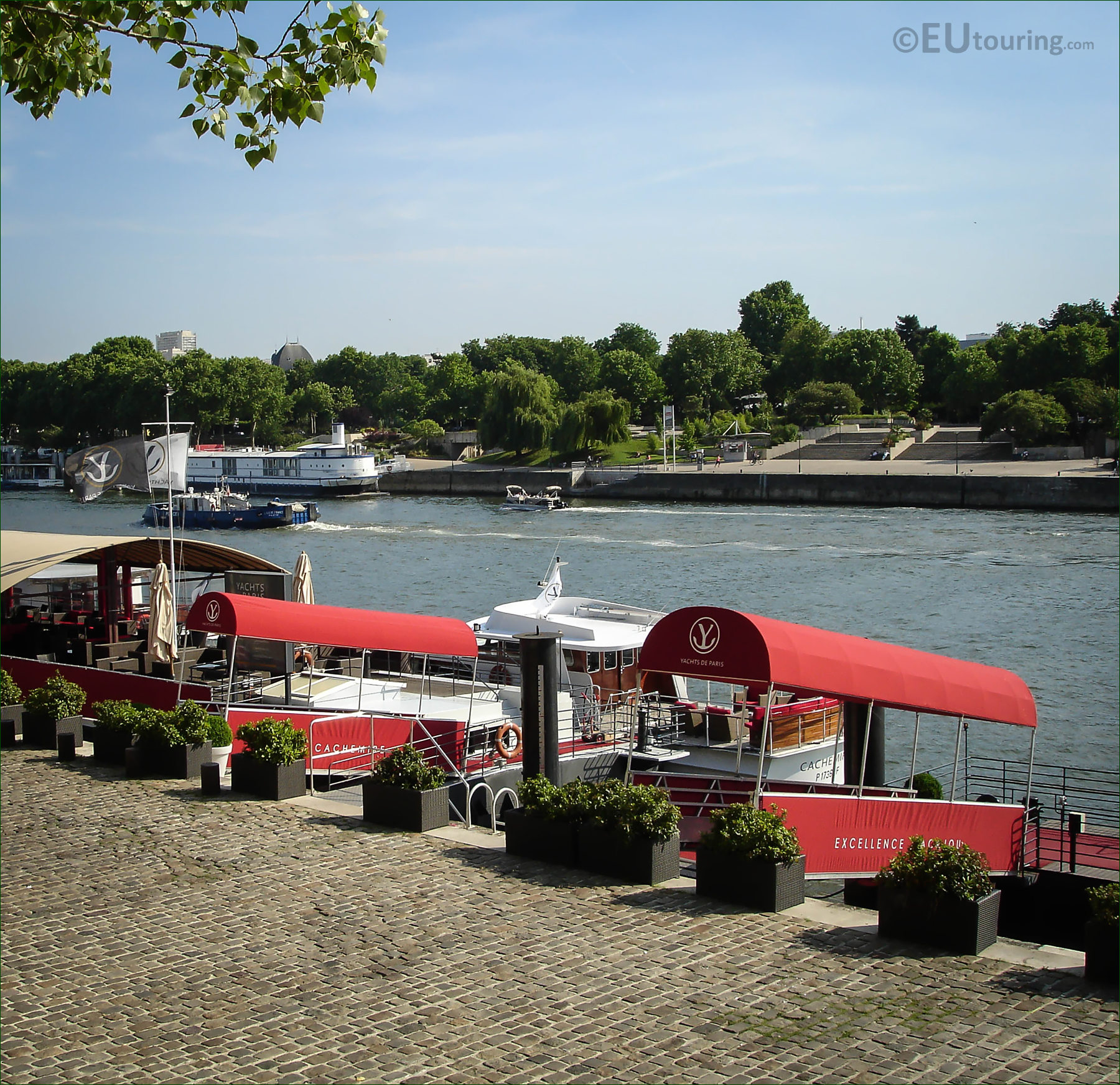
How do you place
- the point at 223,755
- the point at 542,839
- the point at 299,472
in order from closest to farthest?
the point at 542,839 → the point at 223,755 → the point at 299,472

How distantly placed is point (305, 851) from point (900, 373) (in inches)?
4373

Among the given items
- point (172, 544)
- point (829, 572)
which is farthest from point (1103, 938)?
point (829, 572)

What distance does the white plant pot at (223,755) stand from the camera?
14.9 metres

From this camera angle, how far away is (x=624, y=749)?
56.3ft

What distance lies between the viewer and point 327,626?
1559 centimetres

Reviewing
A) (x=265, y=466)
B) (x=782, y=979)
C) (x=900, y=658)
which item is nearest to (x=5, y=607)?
(x=900, y=658)

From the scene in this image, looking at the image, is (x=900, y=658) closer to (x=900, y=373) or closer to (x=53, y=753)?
(x=53, y=753)

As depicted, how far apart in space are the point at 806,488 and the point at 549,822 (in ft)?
244

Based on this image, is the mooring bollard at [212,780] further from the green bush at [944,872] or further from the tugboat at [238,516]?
the tugboat at [238,516]

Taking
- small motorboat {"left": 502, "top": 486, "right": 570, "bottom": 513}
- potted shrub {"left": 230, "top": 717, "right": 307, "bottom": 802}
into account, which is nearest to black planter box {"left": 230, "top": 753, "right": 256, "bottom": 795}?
potted shrub {"left": 230, "top": 717, "right": 307, "bottom": 802}

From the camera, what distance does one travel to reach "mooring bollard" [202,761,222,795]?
42.8 ft

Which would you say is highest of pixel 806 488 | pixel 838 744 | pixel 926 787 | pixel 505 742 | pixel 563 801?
pixel 806 488

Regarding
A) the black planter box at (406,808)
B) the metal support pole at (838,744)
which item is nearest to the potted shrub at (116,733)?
the black planter box at (406,808)

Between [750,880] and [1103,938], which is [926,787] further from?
[1103,938]
